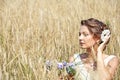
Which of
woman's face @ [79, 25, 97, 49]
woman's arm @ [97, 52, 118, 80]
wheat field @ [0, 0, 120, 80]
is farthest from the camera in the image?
woman's face @ [79, 25, 97, 49]

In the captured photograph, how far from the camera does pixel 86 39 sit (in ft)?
5.97

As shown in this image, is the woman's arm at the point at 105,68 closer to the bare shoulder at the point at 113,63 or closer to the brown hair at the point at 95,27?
the bare shoulder at the point at 113,63

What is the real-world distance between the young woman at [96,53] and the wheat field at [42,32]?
0.14 meters

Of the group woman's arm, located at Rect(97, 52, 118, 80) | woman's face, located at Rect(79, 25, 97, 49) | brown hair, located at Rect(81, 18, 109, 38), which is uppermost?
brown hair, located at Rect(81, 18, 109, 38)

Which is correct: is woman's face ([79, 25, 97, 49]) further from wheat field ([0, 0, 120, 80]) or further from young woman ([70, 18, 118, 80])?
wheat field ([0, 0, 120, 80])

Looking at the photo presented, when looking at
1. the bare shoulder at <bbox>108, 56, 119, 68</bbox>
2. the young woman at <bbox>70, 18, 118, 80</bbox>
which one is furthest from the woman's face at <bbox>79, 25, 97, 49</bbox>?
the bare shoulder at <bbox>108, 56, 119, 68</bbox>

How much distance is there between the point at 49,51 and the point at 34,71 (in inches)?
17.9

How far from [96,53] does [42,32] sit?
670mm

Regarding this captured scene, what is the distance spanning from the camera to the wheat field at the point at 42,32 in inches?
49.4

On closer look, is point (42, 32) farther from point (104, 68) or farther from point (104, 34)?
point (104, 68)

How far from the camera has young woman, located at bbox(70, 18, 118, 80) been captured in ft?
5.65

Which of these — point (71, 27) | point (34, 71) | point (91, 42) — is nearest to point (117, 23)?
point (71, 27)

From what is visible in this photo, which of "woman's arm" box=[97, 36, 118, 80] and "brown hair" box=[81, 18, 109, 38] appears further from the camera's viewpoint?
"brown hair" box=[81, 18, 109, 38]

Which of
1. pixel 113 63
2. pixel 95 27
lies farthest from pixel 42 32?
pixel 113 63
